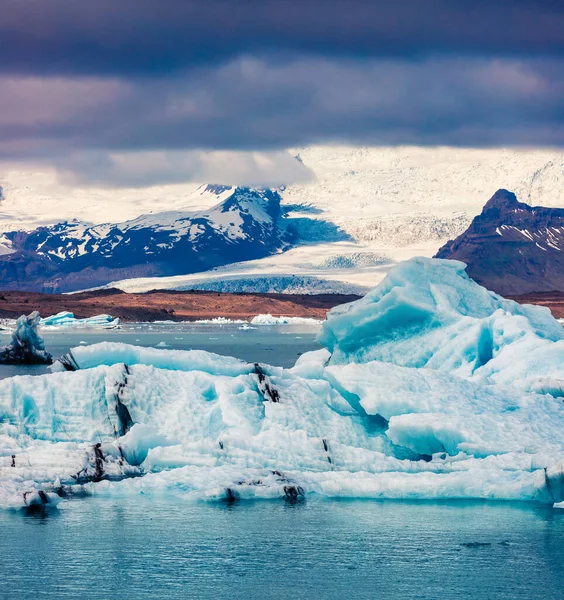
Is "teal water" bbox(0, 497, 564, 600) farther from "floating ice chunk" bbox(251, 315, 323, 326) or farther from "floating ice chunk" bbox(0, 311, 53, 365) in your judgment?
"floating ice chunk" bbox(251, 315, 323, 326)

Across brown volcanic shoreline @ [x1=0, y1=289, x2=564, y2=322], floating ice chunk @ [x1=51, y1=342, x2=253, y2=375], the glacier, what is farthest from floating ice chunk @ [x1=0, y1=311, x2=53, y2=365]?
brown volcanic shoreline @ [x1=0, y1=289, x2=564, y2=322]

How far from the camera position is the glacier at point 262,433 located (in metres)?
16.7

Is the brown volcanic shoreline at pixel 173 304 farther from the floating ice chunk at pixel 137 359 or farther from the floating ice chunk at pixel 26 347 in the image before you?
the floating ice chunk at pixel 137 359

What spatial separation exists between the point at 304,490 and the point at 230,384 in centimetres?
306

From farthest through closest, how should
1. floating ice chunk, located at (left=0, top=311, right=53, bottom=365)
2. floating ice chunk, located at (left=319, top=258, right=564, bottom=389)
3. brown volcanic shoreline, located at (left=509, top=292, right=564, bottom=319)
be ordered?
brown volcanic shoreline, located at (left=509, top=292, right=564, bottom=319), floating ice chunk, located at (left=0, top=311, right=53, bottom=365), floating ice chunk, located at (left=319, top=258, right=564, bottom=389)

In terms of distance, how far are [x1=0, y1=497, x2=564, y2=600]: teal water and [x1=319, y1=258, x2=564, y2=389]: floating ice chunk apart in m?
10.0

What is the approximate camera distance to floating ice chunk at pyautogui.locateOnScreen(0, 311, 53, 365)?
43219 millimetres

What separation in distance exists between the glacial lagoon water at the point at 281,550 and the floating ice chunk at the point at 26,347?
2774 centimetres

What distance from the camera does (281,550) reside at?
46.5 feet

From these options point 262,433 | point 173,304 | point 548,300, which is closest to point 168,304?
point 173,304

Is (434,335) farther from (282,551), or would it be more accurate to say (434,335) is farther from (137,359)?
(282,551)

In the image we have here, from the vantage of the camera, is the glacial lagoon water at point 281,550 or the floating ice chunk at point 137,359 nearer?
the glacial lagoon water at point 281,550

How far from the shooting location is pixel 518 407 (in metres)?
19.2

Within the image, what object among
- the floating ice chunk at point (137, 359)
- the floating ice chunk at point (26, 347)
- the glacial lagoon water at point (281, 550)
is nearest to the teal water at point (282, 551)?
the glacial lagoon water at point (281, 550)
